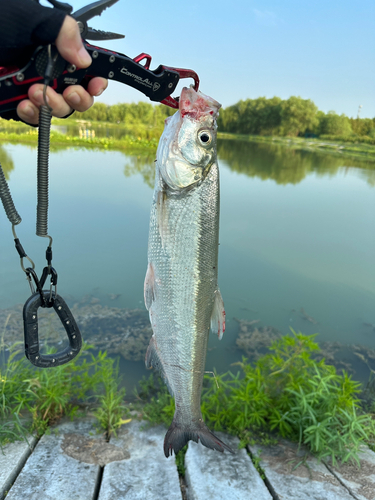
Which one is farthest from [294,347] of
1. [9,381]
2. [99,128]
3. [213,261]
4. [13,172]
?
[99,128]

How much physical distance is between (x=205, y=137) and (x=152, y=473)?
6.54 ft

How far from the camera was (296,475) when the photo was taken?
2.02 metres

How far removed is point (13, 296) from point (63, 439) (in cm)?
291

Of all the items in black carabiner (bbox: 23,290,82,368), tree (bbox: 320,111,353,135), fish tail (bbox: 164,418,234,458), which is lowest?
fish tail (bbox: 164,418,234,458)

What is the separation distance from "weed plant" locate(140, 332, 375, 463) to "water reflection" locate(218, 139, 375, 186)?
873 centimetres

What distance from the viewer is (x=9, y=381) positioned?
2.26 metres

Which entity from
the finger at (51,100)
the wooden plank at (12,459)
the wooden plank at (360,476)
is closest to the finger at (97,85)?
the finger at (51,100)

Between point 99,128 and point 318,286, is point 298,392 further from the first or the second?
→ point 99,128

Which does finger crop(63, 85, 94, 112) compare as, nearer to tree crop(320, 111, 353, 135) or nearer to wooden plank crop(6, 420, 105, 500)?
wooden plank crop(6, 420, 105, 500)

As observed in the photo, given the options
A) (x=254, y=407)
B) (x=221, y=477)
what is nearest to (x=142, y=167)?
(x=254, y=407)

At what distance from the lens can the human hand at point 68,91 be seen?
883mm

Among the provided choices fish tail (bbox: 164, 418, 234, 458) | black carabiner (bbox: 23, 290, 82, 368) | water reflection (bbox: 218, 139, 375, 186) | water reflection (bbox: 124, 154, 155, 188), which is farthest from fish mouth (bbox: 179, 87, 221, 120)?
water reflection (bbox: 218, 139, 375, 186)

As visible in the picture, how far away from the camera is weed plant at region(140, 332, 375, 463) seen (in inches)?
80.9

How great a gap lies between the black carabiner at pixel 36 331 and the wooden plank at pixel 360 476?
1915mm
